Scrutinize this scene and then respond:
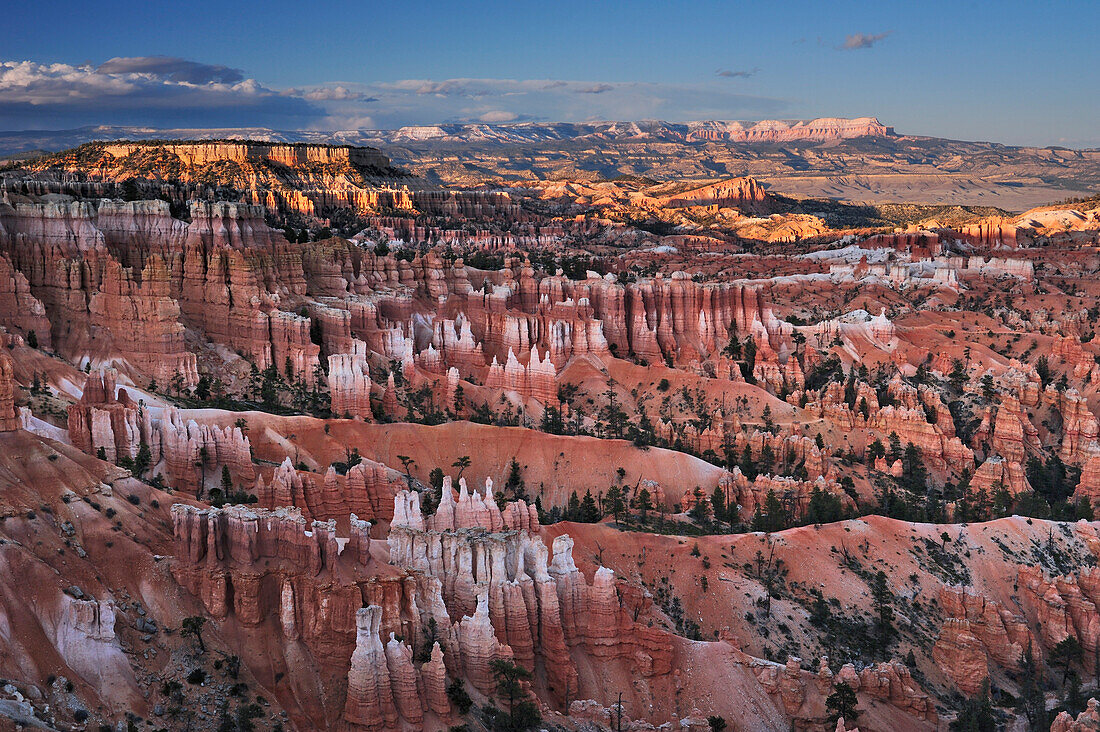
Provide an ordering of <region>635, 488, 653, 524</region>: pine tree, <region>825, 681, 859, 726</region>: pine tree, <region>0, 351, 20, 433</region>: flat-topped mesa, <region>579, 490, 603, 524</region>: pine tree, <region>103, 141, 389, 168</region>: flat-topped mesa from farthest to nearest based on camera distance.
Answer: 1. <region>103, 141, 389, 168</region>: flat-topped mesa
2. <region>635, 488, 653, 524</region>: pine tree
3. <region>579, 490, 603, 524</region>: pine tree
4. <region>825, 681, 859, 726</region>: pine tree
5. <region>0, 351, 20, 433</region>: flat-topped mesa

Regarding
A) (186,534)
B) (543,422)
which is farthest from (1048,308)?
(186,534)

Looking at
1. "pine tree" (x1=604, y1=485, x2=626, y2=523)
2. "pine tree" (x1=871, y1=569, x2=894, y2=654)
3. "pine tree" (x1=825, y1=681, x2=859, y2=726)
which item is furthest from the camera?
"pine tree" (x1=604, y1=485, x2=626, y2=523)

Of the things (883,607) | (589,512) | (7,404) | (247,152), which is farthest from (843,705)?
(247,152)

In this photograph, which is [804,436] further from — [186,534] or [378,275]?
[186,534]

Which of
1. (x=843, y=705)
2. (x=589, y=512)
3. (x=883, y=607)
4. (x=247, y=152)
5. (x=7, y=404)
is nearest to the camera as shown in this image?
(x=7, y=404)

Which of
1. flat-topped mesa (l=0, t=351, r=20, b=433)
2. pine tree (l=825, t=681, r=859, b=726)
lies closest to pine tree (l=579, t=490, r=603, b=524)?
pine tree (l=825, t=681, r=859, b=726)

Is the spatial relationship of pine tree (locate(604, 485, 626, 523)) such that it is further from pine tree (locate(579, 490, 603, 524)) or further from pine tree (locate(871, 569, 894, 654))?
pine tree (locate(871, 569, 894, 654))

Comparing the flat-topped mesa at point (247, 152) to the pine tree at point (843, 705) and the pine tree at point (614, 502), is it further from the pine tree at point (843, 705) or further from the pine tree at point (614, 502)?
the pine tree at point (843, 705)

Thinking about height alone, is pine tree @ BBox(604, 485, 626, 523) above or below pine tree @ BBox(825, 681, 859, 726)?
above

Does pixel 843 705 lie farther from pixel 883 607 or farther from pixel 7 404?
pixel 7 404
